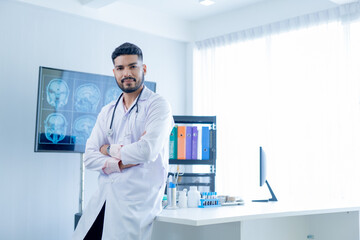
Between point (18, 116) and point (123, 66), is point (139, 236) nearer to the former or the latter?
point (123, 66)

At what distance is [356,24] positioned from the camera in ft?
13.1

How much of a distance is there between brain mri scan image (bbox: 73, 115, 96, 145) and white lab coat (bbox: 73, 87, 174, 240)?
5.19 feet

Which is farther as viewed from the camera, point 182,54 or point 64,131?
point 182,54

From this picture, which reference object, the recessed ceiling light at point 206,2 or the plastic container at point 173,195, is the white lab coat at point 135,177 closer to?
the plastic container at point 173,195

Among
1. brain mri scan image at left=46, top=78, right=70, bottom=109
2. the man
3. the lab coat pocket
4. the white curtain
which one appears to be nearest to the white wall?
brain mri scan image at left=46, top=78, right=70, bottom=109

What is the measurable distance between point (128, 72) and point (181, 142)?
57.9 inches

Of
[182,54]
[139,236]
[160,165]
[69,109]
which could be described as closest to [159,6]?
[182,54]

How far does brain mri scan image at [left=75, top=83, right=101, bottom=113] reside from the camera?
4.08 metres

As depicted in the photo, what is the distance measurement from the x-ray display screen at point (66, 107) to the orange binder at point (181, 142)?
0.89m

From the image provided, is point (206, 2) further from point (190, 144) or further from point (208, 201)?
point (208, 201)

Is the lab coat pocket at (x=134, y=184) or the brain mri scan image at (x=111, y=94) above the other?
the brain mri scan image at (x=111, y=94)

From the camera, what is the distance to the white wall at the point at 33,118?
3.96 meters

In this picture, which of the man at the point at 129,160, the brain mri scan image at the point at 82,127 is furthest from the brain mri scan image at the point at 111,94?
the man at the point at 129,160

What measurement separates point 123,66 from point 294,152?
8.00 ft
